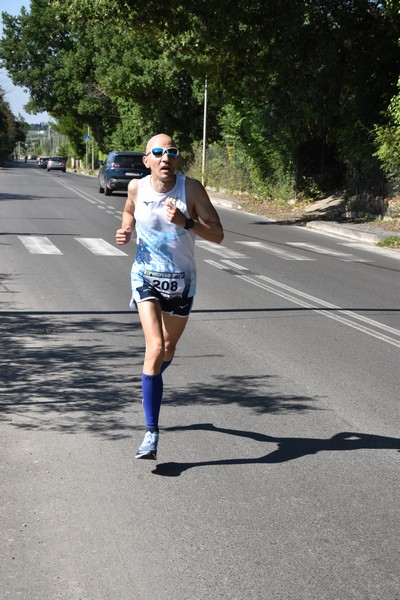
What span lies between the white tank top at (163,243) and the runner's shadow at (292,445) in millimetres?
959

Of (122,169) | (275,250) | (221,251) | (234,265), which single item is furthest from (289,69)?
(122,169)

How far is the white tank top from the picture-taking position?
540cm

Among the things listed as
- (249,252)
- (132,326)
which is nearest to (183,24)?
(249,252)

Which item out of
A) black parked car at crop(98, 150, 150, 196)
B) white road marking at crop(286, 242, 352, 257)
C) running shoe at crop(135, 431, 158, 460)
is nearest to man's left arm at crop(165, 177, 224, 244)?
running shoe at crop(135, 431, 158, 460)

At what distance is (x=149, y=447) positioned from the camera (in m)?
5.21

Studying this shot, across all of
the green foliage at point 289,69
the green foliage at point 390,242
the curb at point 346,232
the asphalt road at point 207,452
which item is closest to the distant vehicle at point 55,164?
the green foliage at point 289,69

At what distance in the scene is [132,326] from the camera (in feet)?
31.2

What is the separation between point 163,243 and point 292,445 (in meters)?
1.40

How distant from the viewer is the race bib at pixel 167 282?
545cm

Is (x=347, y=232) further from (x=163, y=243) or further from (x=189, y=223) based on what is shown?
(x=189, y=223)

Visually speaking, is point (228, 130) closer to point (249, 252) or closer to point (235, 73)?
point (235, 73)

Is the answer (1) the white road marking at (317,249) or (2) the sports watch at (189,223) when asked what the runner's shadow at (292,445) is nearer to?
(2) the sports watch at (189,223)

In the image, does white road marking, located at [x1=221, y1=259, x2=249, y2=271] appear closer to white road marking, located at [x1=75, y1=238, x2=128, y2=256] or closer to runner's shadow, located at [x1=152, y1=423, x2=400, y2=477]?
white road marking, located at [x1=75, y1=238, x2=128, y2=256]

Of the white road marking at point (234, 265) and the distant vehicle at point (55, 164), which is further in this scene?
the distant vehicle at point (55, 164)
